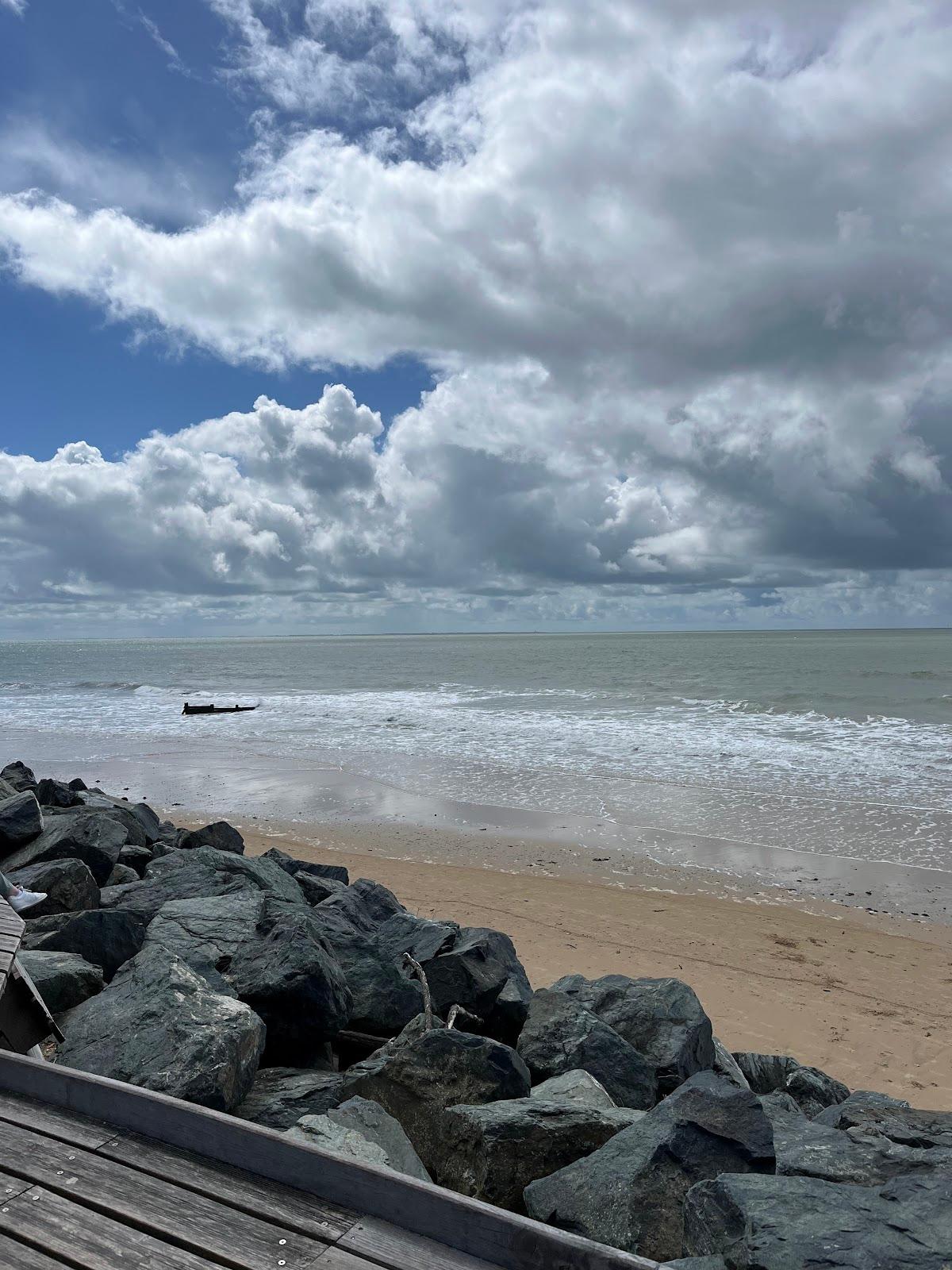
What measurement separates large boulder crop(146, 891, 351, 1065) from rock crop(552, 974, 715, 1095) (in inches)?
69.6

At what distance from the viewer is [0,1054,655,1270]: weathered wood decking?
2.34m

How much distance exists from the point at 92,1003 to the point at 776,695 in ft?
132

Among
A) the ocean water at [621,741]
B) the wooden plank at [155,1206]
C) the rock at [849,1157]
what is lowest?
the ocean water at [621,741]

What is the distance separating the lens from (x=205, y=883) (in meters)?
7.01

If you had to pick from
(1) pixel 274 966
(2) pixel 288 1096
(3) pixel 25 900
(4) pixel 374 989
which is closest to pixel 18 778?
(3) pixel 25 900

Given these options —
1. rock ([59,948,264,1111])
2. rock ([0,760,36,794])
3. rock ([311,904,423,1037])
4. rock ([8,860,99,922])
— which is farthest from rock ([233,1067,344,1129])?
rock ([0,760,36,794])

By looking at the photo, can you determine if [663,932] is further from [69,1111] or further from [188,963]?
[69,1111]

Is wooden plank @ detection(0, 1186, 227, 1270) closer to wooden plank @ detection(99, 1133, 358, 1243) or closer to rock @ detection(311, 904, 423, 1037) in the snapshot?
wooden plank @ detection(99, 1133, 358, 1243)

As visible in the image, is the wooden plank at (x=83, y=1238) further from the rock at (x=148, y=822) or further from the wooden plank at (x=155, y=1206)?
the rock at (x=148, y=822)

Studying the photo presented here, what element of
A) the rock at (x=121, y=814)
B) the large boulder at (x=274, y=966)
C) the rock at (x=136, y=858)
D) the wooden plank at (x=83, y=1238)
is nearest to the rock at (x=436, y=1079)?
the large boulder at (x=274, y=966)

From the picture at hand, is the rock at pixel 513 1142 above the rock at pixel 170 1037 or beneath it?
beneath

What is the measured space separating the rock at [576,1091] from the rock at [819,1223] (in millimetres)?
1051

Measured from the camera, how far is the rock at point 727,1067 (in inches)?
211

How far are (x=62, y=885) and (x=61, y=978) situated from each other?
2.26 meters
